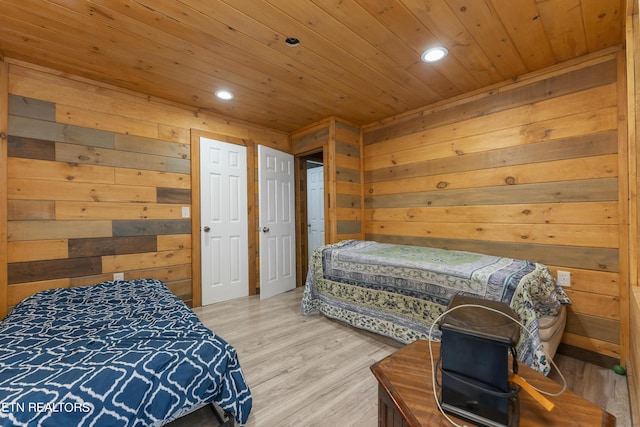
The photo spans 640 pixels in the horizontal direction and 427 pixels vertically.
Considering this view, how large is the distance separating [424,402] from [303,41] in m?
2.18

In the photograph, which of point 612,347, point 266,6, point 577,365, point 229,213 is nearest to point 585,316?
point 612,347

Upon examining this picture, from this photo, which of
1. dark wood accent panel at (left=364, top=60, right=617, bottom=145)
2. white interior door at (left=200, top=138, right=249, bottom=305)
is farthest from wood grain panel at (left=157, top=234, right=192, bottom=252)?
dark wood accent panel at (left=364, top=60, right=617, bottom=145)

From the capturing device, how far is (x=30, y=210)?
2334 mm

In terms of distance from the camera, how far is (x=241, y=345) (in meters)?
2.30

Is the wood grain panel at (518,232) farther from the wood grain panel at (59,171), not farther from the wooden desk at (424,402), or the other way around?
the wood grain panel at (59,171)

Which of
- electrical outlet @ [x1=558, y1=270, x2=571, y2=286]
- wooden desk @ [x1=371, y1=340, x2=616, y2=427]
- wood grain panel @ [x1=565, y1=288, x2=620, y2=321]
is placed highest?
wooden desk @ [x1=371, y1=340, x2=616, y2=427]

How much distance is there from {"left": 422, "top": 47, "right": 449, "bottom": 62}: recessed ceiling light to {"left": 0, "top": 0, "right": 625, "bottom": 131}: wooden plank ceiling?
0.05 m

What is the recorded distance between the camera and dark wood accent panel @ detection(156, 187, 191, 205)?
3010 mm

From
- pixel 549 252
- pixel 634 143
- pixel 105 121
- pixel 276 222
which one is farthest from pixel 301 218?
pixel 634 143

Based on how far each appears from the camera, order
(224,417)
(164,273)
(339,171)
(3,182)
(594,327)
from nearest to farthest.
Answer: (224,417)
(594,327)
(3,182)
(164,273)
(339,171)

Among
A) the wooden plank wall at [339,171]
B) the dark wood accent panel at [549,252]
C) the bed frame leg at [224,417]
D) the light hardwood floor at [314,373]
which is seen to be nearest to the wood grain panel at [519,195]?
the dark wood accent panel at [549,252]

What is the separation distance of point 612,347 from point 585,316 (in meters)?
0.24

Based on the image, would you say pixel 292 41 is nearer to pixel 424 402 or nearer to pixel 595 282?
pixel 424 402

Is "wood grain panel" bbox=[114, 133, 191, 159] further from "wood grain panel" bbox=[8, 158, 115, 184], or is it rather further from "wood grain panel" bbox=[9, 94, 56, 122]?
"wood grain panel" bbox=[9, 94, 56, 122]
